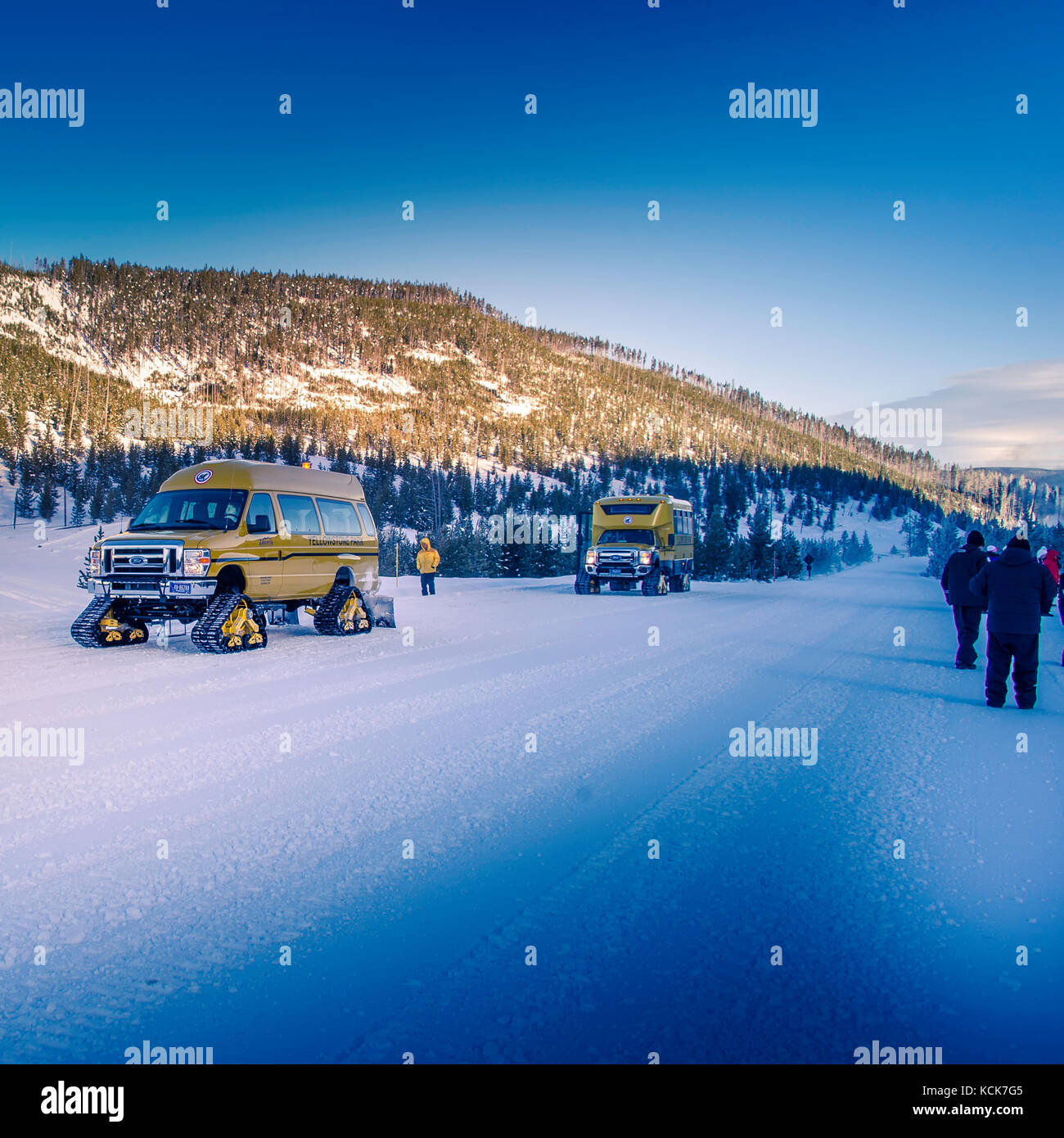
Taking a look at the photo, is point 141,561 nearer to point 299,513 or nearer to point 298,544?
point 298,544

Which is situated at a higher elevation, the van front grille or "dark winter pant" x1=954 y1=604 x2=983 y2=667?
the van front grille

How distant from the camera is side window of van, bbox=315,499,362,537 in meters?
13.8

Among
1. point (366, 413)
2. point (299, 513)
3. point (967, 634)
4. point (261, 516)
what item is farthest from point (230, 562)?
point (366, 413)

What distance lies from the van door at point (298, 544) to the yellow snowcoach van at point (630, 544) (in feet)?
43.6

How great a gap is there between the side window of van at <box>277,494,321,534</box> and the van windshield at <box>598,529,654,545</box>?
13890mm

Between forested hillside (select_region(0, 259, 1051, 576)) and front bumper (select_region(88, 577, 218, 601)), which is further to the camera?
forested hillside (select_region(0, 259, 1051, 576))

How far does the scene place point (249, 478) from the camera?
12328 mm

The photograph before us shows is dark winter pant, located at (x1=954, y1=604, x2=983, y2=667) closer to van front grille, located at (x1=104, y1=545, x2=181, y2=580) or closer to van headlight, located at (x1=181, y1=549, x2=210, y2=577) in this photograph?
van headlight, located at (x1=181, y1=549, x2=210, y2=577)

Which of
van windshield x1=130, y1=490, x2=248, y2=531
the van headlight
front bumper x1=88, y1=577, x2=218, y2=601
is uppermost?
van windshield x1=130, y1=490, x2=248, y2=531

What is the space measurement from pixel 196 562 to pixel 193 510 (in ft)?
5.14

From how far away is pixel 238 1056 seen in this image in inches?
99.6

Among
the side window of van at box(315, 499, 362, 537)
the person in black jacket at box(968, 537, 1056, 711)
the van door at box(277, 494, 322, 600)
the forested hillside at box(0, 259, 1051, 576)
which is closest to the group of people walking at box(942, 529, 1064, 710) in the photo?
the person in black jacket at box(968, 537, 1056, 711)

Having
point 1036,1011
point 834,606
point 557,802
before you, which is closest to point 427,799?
point 557,802
